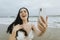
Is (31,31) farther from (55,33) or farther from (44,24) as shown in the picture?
(55,33)

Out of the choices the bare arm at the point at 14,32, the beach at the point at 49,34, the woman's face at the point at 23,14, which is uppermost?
the woman's face at the point at 23,14

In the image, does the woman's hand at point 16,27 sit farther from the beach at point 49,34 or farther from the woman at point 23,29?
the beach at point 49,34

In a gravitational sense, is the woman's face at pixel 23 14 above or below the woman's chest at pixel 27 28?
above

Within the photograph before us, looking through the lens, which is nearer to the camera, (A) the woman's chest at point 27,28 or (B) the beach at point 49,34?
(A) the woman's chest at point 27,28

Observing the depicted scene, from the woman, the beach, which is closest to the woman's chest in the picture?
the woman

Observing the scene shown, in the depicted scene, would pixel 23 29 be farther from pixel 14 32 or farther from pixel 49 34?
pixel 49 34

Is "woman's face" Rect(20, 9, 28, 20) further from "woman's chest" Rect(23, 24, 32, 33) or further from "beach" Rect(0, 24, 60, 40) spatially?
"beach" Rect(0, 24, 60, 40)

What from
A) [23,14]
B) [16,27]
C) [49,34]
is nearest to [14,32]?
[16,27]

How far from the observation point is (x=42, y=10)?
4.29ft

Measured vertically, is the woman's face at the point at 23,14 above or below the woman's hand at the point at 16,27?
above

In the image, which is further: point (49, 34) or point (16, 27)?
point (49, 34)

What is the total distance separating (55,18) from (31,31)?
412cm

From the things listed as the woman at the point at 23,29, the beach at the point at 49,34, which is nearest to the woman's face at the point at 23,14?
the woman at the point at 23,29

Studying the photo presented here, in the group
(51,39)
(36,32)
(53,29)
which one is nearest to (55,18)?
(53,29)
